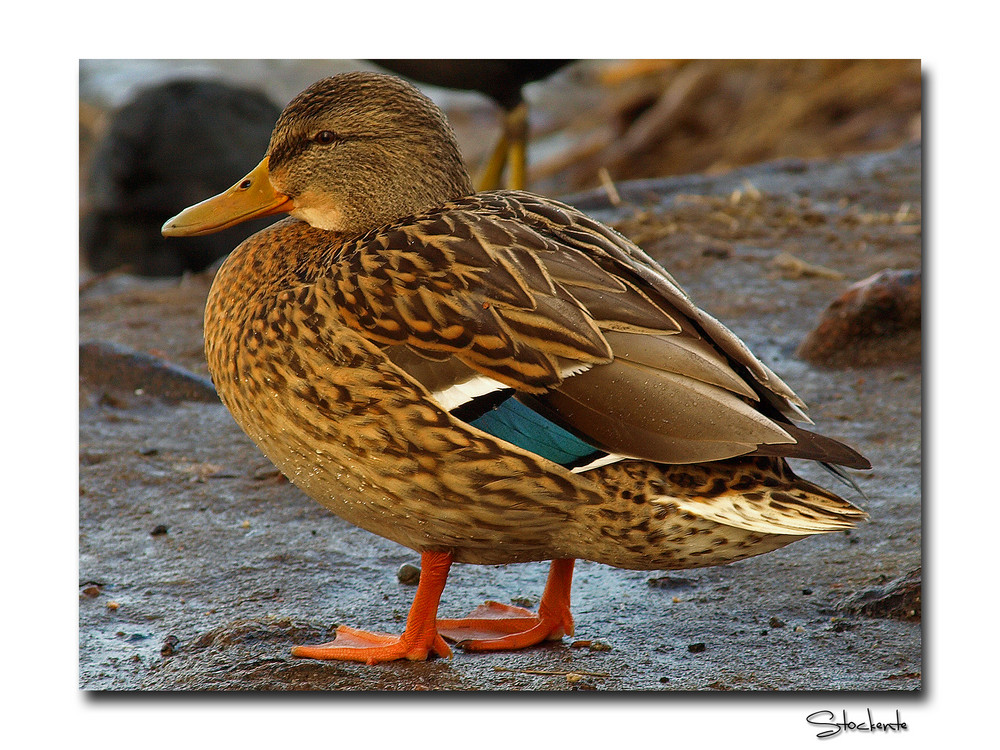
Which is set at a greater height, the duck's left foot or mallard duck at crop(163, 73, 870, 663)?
mallard duck at crop(163, 73, 870, 663)

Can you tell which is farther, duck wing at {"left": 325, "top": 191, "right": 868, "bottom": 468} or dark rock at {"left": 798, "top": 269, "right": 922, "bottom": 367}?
dark rock at {"left": 798, "top": 269, "right": 922, "bottom": 367}

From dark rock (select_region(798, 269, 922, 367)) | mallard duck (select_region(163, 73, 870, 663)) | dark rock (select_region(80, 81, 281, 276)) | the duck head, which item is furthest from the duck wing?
dark rock (select_region(80, 81, 281, 276))

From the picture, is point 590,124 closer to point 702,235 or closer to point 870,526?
point 702,235

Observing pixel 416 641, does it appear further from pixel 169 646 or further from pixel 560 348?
pixel 560 348

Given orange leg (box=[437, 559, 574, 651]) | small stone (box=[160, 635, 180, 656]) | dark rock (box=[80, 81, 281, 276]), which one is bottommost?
small stone (box=[160, 635, 180, 656])

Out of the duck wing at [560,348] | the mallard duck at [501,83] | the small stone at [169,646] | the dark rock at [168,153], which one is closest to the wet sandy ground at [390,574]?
the small stone at [169,646]

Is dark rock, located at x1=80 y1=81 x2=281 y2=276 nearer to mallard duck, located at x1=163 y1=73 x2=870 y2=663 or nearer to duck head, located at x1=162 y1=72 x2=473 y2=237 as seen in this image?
duck head, located at x1=162 y1=72 x2=473 y2=237
